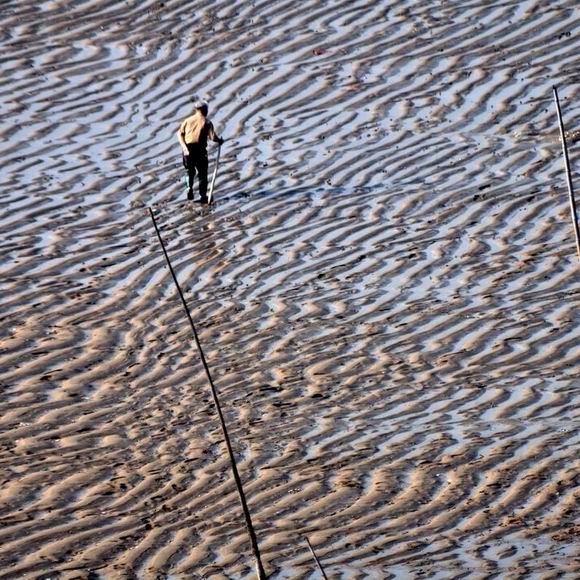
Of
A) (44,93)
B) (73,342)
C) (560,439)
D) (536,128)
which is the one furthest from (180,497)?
(44,93)

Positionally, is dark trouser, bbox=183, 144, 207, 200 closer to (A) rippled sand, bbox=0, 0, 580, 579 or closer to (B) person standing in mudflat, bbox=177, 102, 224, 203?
(B) person standing in mudflat, bbox=177, 102, 224, 203

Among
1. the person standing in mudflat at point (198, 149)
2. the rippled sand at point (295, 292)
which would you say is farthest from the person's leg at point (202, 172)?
the rippled sand at point (295, 292)

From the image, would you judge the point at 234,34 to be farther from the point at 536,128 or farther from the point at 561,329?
the point at 561,329

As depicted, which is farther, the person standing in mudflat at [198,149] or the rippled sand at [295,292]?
the person standing in mudflat at [198,149]

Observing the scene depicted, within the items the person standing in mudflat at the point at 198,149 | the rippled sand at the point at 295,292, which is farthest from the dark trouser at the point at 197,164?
the rippled sand at the point at 295,292

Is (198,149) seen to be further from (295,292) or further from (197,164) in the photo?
(295,292)

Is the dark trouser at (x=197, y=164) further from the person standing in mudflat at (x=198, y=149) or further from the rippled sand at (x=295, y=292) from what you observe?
the rippled sand at (x=295, y=292)
